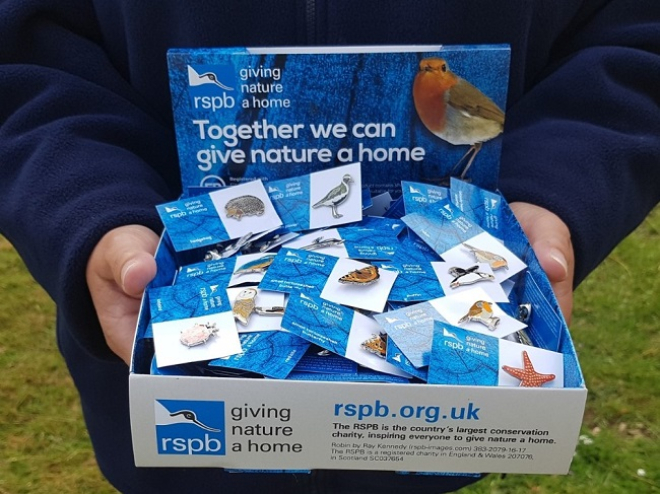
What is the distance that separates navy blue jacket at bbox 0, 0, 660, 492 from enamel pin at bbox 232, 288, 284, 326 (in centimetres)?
14

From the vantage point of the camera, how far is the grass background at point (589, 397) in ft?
4.81

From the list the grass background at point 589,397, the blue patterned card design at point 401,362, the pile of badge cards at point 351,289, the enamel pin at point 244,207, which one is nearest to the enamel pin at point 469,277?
the pile of badge cards at point 351,289

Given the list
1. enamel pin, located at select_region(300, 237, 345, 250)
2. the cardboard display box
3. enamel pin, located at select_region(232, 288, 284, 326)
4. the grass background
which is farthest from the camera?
the grass background

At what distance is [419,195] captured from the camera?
74cm

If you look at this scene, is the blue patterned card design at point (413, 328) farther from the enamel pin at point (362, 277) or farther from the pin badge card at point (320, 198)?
the pin badge card at point (320, 198)

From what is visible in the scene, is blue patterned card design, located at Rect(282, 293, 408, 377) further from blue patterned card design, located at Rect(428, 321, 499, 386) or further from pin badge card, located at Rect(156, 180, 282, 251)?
pin badge card, located at Rect(156, 180, 282, 251)

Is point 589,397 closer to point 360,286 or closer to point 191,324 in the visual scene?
point 360,286

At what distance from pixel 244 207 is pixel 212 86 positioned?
12 centimetres

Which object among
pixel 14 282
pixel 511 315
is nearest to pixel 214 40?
pixel 511 315

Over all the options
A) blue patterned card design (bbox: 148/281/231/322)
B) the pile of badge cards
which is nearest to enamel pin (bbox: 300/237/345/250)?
the pile of badge cards

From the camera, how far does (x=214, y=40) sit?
0.73 meters

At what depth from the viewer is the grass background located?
1.46m

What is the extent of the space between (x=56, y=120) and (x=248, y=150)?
20cm

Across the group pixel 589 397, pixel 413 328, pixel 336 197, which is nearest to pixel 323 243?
pixel 336 197
